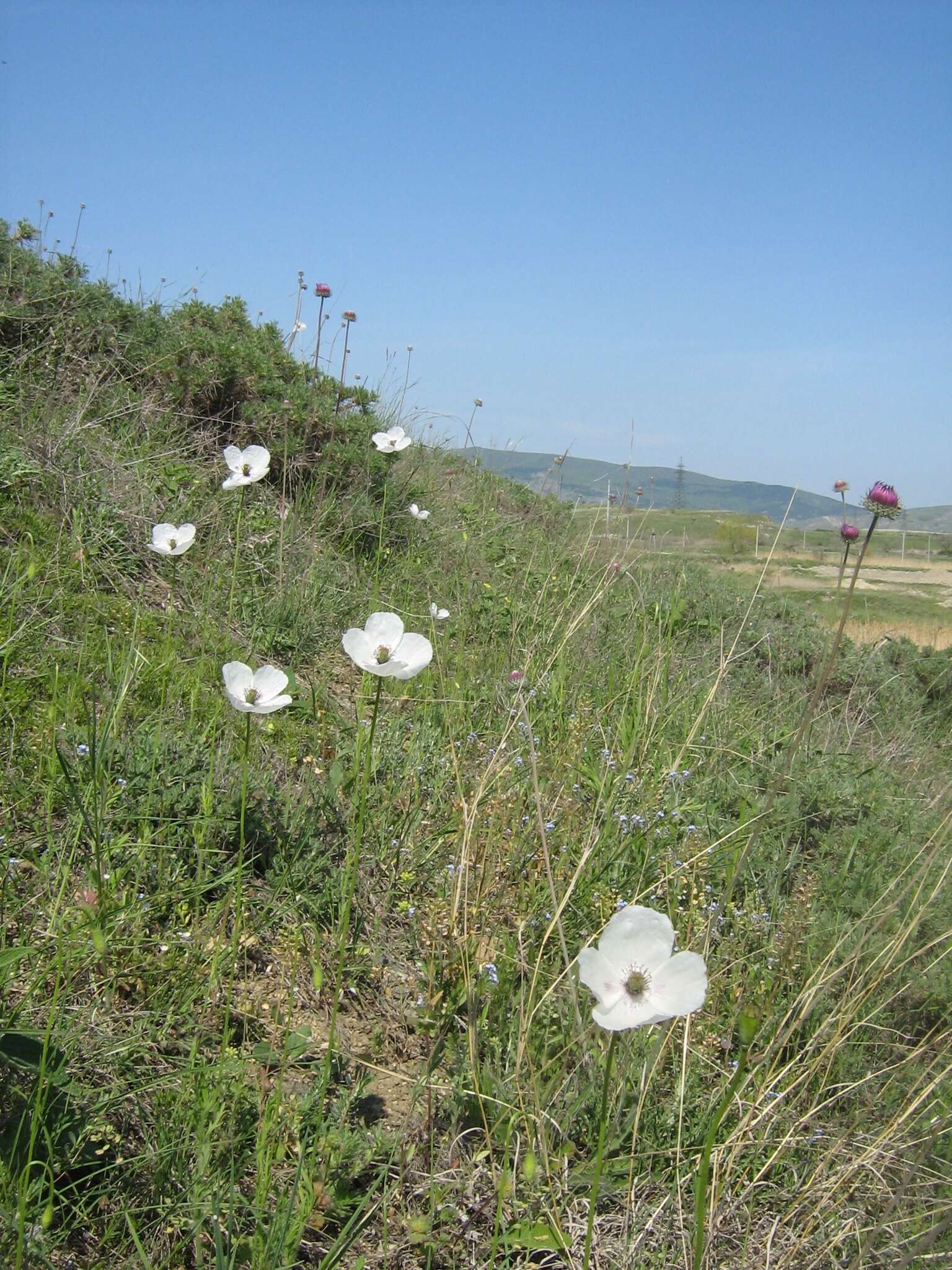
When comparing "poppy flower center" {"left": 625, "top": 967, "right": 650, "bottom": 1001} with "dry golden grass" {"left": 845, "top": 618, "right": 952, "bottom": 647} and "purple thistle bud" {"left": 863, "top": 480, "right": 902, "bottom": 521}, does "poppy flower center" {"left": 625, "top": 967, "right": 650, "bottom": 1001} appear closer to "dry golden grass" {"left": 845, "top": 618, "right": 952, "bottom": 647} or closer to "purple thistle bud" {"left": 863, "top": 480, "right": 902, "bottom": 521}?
"purple thistle bud" {"left": 863, "top": 480, "right": 902, "bottom": 521}

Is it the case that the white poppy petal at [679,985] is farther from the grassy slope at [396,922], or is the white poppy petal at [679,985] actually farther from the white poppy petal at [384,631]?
the white poppy petal at [384,631]

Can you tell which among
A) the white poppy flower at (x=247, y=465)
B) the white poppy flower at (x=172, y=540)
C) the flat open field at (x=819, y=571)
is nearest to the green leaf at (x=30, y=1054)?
the white poppy flower at (x=172, y=540)

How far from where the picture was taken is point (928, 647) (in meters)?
6.40

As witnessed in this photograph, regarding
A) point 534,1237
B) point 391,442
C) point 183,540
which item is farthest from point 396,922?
point 391,442

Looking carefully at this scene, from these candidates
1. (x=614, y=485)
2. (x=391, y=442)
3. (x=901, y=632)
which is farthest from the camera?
(x=901, y=632)

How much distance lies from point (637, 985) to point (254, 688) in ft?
3.14

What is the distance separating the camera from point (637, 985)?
1094mm

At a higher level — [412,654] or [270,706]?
[412,654]

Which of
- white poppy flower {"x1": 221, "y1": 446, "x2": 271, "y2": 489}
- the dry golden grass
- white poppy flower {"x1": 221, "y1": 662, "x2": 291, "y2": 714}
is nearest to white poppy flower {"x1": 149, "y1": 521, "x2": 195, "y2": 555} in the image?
white poppy flower {"x1": 221, "y1": 446, "x2": 271, "y2": 489}

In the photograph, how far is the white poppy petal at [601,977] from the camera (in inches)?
42.6

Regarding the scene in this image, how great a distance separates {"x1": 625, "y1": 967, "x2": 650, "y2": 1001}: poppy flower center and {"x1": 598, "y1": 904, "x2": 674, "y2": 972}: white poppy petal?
3 cm

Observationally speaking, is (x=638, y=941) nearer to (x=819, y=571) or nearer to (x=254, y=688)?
(x=254, y=688)

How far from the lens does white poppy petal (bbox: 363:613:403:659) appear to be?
165cm

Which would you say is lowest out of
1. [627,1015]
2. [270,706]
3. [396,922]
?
[396,922]
